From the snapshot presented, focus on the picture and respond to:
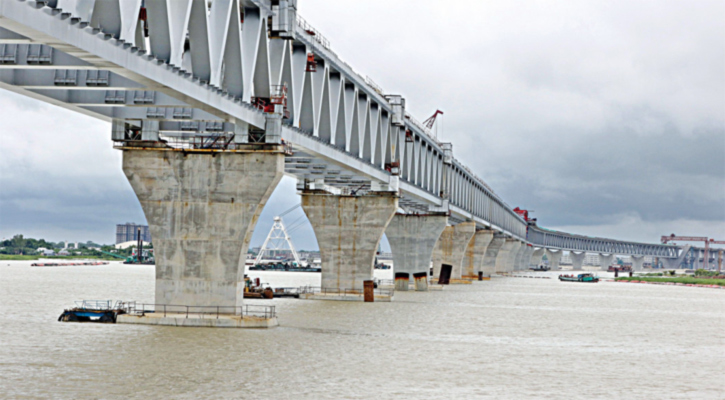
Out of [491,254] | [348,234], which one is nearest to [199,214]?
[348,234]

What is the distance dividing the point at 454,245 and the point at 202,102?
3792 inches

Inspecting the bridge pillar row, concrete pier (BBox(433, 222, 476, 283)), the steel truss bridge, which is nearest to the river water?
the steel truss bridge

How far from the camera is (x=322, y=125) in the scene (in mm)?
53031

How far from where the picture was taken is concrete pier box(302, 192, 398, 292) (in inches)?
2847

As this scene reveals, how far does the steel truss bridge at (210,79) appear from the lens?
26266 mm

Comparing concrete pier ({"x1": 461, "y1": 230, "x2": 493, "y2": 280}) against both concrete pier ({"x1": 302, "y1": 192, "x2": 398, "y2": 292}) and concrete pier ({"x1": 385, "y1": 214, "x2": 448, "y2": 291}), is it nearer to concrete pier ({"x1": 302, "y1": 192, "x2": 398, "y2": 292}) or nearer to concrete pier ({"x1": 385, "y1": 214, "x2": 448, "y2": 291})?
concrete pier ({"x1": 385, "y1": 214, "x2": 448, "y2": 291})

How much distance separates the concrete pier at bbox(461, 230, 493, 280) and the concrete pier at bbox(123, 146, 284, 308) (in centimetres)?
11319

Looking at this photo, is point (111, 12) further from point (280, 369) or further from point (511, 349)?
point (511, 349)

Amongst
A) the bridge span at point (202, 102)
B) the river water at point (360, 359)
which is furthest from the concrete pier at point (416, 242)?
the river water at point (360, 359)

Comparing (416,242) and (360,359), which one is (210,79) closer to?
(360,359)

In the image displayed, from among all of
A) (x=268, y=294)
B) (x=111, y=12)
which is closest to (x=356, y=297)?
(x=268, y=294)

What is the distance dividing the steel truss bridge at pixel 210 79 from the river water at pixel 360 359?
974cm

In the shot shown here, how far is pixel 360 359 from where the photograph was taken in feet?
110

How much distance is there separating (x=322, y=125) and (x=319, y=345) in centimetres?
1902
